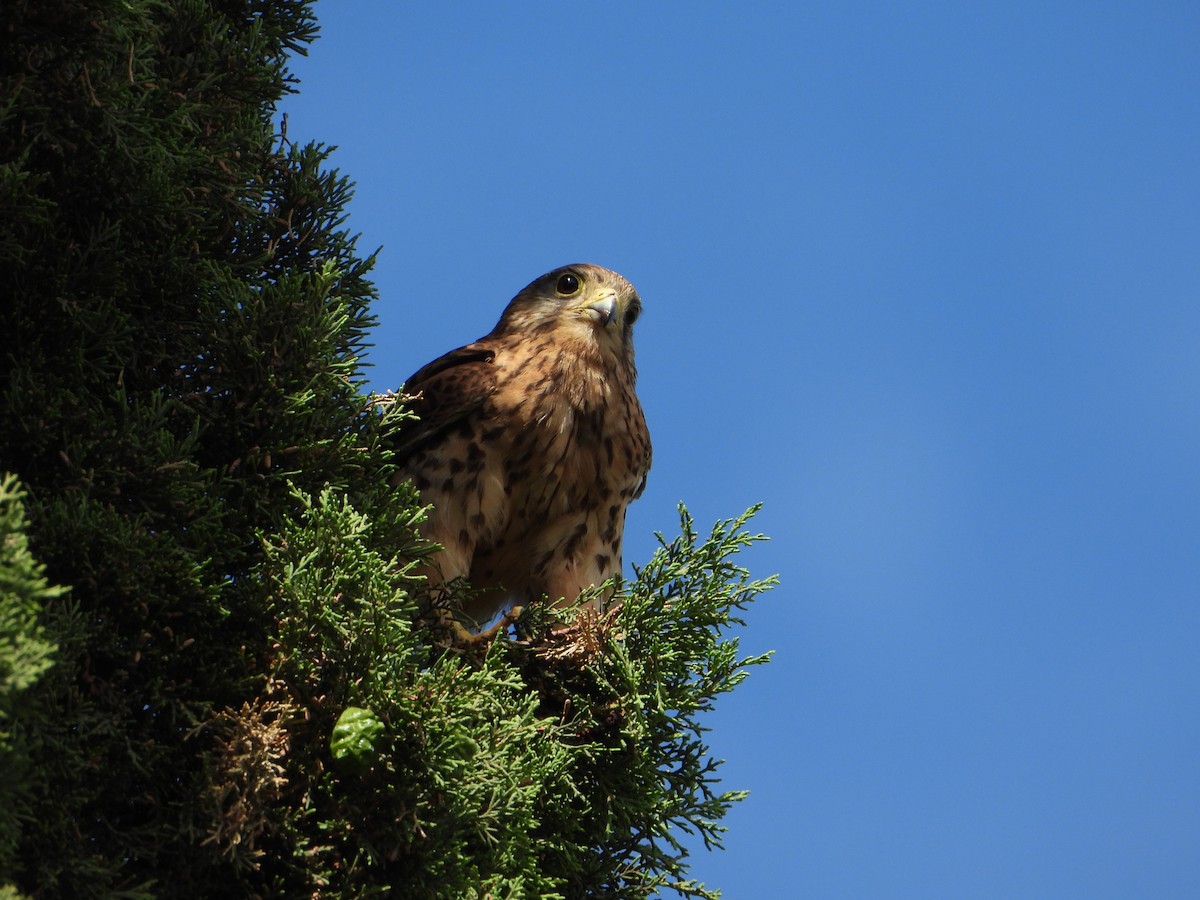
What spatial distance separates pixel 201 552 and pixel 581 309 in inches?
87.4

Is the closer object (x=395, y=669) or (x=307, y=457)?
(x=395, y=669)

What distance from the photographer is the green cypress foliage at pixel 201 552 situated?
Answer: 2379 millimetres

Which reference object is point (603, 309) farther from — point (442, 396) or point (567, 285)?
point (442, 396)

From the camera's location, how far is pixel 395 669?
2.58 m

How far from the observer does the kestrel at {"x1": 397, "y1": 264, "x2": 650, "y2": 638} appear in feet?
12.9

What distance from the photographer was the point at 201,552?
260 cm

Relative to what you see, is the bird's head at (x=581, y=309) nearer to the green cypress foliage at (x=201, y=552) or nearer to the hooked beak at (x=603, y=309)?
the hooked beak at (x=603, y=309)

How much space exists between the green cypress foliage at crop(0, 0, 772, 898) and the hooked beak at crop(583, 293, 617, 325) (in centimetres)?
146

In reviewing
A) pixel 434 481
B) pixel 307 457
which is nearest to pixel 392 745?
pixel 307 457

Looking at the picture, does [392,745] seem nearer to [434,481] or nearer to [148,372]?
[148,372]

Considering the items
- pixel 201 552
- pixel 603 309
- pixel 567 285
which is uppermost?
pixel 567 285

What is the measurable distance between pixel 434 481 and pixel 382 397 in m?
0.78

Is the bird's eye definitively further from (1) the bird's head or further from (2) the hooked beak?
(2) the hooked beak

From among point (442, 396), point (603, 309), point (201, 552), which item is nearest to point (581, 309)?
point (603, 309)
